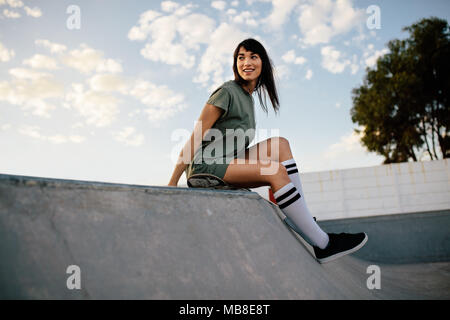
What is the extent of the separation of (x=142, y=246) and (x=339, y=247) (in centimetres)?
148

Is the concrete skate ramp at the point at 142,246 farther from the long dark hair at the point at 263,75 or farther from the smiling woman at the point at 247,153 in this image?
the long dark hair at the point at 263,75

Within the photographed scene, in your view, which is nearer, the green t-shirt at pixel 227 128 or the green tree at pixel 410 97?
the green t-shirt at pixel 227 128

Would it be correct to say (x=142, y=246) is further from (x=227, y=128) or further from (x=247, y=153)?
(x=247, y=153)

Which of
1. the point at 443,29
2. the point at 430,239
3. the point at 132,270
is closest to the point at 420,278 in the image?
the point at 430,239

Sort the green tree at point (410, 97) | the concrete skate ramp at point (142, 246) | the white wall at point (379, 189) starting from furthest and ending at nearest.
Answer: the green tree at point (410, 97) < the white wall at point (379, 189) < the concrete skate ramp at point (142, 246)

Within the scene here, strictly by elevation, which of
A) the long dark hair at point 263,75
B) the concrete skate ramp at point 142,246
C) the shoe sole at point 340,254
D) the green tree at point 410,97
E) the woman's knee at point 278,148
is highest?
the green tree at point 410,97

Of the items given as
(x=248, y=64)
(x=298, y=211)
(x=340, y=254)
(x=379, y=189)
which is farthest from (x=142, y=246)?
(x=379, y=189)

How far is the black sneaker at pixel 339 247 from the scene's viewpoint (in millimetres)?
2062

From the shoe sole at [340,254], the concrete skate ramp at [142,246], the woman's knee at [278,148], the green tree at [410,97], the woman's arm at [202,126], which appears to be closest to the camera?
the concrete skate ramp at [142,246]

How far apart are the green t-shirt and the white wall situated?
5.30 m

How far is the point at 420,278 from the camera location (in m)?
3.23

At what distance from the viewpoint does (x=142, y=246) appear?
4.14ft

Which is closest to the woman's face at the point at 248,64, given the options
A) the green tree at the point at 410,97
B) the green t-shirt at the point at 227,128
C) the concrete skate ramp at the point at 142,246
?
the green t-shirt at the point at 227,128

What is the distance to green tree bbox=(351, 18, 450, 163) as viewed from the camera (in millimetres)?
15602
